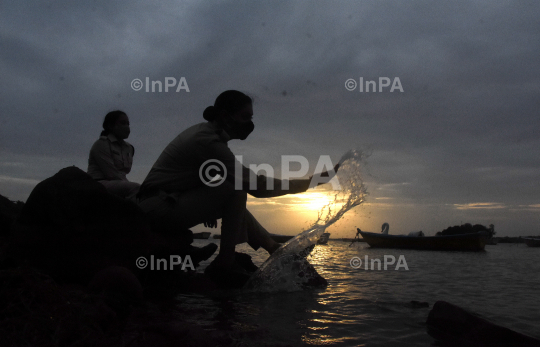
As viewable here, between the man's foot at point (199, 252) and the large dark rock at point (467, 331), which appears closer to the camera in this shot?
the large dark rock at point (467, 331)

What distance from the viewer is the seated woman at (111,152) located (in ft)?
15.1

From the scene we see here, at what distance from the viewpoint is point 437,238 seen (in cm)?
2538

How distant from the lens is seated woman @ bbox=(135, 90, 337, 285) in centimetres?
352

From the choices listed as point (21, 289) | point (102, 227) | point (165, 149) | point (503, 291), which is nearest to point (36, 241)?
point (102, 227)

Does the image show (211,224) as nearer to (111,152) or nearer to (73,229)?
(73,229)

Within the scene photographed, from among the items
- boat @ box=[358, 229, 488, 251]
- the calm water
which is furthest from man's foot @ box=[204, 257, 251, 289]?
boat @ box=[358, 229, 488, 251]

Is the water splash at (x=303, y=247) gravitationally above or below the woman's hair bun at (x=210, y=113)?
below

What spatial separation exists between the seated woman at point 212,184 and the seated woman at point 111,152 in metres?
1.00

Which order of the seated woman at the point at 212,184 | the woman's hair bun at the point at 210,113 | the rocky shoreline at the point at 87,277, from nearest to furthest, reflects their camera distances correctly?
the rocky shoreline at the point at 87,277 → the seated woman at the point at 212,184 → the woman's hair bun at the point at 210,113

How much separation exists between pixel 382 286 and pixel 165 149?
119 inches

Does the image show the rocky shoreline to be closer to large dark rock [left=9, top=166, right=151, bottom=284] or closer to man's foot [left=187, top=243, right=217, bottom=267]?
large dark rock [left=9, top=166, right=151, bottom=284]

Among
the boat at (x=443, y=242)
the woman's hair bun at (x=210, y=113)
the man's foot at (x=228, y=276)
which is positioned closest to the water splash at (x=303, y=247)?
the man's foot at (x=228, y=276)

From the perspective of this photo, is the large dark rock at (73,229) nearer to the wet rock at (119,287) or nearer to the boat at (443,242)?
the wet rock at (119,287)

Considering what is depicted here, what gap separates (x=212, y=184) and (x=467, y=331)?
7.85 ft
